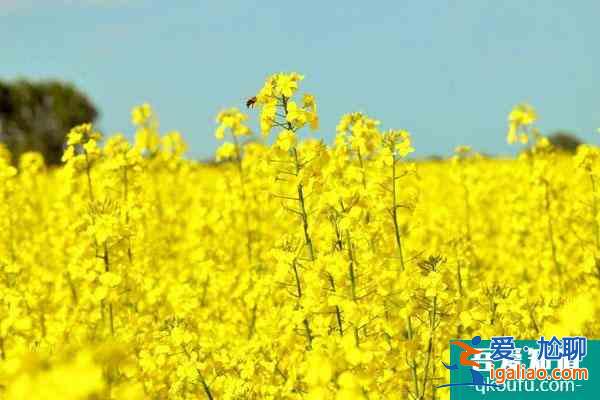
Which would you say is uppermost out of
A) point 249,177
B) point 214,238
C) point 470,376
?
point 249,177

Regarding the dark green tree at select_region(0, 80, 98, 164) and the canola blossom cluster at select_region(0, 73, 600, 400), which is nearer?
the canola blossom cluster at select_region(0, 73, 600, 400)

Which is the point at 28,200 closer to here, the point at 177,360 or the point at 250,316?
the point at 250,316

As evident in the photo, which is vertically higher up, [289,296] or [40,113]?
[40,113]

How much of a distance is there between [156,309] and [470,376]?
9.53 ft

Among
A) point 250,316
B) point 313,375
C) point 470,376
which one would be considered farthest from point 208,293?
point 313,375

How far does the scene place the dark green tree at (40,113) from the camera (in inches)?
1656

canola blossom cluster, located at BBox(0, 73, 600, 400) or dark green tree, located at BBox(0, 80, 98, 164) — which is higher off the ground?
dark green tree, located at BBox(0, 80, 98, 164)

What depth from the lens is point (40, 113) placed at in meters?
44.3

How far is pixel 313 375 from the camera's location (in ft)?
10.5

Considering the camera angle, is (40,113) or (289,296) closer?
(289,296)

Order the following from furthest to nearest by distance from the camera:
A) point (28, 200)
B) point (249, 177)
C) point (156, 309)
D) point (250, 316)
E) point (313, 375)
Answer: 1. point (28, 200)
2. point (249, 177)
3. point (250, 316)
4. point (156, 309)
5. point (313, 375)

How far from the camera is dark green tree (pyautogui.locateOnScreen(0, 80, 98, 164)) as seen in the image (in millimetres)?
42062

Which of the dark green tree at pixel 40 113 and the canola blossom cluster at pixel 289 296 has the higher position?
the dark green tree at pixel 40 113

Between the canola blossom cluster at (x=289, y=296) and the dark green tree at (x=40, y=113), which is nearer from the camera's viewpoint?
the canola blossom cluster at (x=289, y=296)
